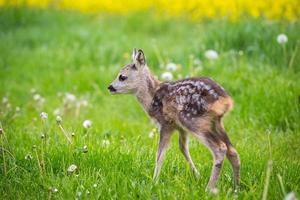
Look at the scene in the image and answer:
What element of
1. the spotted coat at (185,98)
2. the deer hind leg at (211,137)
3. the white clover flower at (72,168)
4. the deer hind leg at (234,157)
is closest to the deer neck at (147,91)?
the spotted coat at (185,98)

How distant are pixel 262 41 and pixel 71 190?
5.96 m

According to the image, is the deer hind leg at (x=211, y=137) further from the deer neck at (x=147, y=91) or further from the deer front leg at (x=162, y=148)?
the deer neck at (x=147, y=91)

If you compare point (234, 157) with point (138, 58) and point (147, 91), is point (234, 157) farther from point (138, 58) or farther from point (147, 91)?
point (138, 58)

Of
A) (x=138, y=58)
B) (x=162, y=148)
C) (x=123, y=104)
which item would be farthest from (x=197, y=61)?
(x=162, y=148)

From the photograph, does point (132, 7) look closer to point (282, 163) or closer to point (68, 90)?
point (68, 90)

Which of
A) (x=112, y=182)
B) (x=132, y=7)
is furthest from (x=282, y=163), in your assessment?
(x=132, y=7)

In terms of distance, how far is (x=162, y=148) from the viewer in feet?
18.6

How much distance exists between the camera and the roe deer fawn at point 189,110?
5.26 m

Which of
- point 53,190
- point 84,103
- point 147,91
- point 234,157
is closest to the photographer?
point 53,190

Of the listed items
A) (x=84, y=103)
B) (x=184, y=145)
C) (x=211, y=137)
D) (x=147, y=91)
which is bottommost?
(x=84, y=103)

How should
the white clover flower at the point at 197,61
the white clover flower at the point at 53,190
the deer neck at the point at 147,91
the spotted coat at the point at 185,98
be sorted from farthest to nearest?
1. the white clover flower at the point at 197,61
2. the deer neck at the point at 147,91
3. the spotted coat at the point at 185,98
4. the white clover flower at the point at 53,190

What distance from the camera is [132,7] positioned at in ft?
56.0

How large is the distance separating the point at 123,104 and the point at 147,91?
12.1ft

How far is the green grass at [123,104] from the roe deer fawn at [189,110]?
26 centimetres
